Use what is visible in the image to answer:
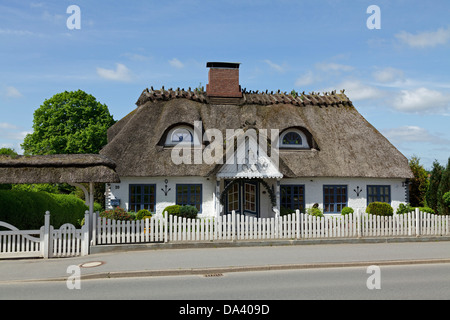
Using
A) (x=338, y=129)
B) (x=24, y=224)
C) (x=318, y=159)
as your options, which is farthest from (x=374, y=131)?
(x=24, y=224)

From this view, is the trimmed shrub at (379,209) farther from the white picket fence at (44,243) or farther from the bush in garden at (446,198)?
the white picket fence at (44,243)

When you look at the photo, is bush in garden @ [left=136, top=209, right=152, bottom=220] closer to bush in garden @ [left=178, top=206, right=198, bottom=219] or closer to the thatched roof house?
the thatched roof house

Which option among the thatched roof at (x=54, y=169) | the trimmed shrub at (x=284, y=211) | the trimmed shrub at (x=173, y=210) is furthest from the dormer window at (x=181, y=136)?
the thatched roof at (x=54, y=169)

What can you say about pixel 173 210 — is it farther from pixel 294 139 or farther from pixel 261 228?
pixel 294 139

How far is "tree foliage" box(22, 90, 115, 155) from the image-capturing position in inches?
1453

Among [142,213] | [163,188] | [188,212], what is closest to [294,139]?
[188,212]

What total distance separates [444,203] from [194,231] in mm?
14936

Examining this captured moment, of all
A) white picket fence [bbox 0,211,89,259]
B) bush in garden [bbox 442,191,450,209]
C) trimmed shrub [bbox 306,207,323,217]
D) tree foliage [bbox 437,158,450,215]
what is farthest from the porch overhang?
tree foliage [bbox 437,158,450,215]

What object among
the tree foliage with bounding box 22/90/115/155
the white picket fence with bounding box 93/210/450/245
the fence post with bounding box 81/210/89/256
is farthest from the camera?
the tree foliage with bounding box 22/90/115/155

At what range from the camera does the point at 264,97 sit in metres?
25.8

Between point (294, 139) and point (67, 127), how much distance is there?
2424 centimetres

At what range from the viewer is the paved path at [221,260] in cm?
1064

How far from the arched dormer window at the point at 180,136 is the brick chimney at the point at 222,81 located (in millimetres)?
3786

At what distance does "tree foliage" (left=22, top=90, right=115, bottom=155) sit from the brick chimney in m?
16.8
